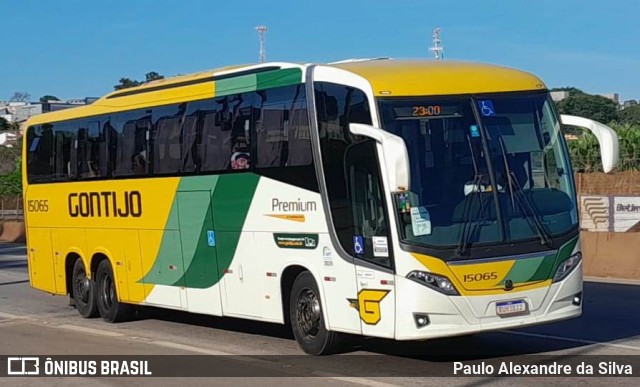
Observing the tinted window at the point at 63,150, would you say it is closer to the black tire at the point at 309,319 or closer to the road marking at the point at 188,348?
the road marking at the point at 188,348

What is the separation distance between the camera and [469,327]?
10055 mm

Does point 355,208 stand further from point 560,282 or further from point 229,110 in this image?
point 229,110

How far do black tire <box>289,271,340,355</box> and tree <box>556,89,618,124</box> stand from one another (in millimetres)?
53790

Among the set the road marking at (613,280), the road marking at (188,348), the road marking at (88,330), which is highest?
the road marking at (188,348)

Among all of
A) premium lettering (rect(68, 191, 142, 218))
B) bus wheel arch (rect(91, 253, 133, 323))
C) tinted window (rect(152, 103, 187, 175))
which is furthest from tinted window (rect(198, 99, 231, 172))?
bus wheel arch (rect(91, 253, 133, 323))

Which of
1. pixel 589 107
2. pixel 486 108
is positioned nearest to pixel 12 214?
pixel 589 107

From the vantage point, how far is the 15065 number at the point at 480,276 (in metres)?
10.0

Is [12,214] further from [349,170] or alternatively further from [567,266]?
[567,266]

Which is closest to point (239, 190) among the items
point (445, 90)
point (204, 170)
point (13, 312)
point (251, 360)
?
point (204, 170)

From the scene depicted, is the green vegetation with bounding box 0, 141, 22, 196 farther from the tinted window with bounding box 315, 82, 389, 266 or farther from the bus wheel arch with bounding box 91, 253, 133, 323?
the tinted window with bounding box 315, 82, 389, 266

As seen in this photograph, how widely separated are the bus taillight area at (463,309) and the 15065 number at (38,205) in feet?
32.1

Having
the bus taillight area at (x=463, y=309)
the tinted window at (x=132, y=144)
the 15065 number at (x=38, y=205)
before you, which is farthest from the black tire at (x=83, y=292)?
the bus taillight area at (x=463, y=309)

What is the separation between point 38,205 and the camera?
60.3ft

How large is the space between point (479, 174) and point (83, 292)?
906 centimetres
